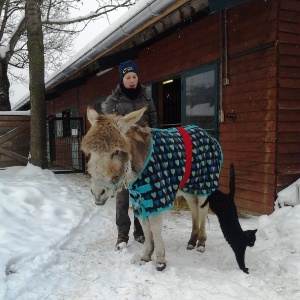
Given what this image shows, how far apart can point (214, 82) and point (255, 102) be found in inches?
42.5

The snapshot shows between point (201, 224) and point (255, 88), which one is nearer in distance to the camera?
point (201, 224)

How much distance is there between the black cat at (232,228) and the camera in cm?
300

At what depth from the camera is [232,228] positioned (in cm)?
304

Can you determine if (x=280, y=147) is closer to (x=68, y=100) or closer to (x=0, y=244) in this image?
(x=0, y=244)

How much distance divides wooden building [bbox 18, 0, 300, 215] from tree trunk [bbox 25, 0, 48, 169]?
95.1 inches

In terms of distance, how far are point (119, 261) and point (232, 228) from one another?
1242 mm

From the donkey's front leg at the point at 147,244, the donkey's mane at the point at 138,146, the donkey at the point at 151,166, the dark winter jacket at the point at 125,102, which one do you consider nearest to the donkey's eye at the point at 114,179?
the donkey at the point at 151,166

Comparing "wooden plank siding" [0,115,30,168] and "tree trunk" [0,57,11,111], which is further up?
"tree trunk" [0,57,11,111]

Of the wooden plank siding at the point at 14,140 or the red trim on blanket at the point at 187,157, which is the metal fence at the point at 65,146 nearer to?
Result: the wooden plank siding at the point at 14,140

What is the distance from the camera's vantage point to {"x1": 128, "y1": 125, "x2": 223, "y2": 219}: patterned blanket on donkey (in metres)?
2.95

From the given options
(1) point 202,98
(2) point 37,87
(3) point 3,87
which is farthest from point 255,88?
(3) point 3,87

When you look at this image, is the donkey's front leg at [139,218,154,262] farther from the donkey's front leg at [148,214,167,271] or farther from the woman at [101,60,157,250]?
the woman at [101,60,157,250]

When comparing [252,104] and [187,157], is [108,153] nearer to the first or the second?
[187,157]

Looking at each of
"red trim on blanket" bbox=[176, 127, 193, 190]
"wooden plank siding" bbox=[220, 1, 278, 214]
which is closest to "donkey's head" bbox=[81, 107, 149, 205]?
"red trim on blanket" bbox=[176, 127, 193, 190]
